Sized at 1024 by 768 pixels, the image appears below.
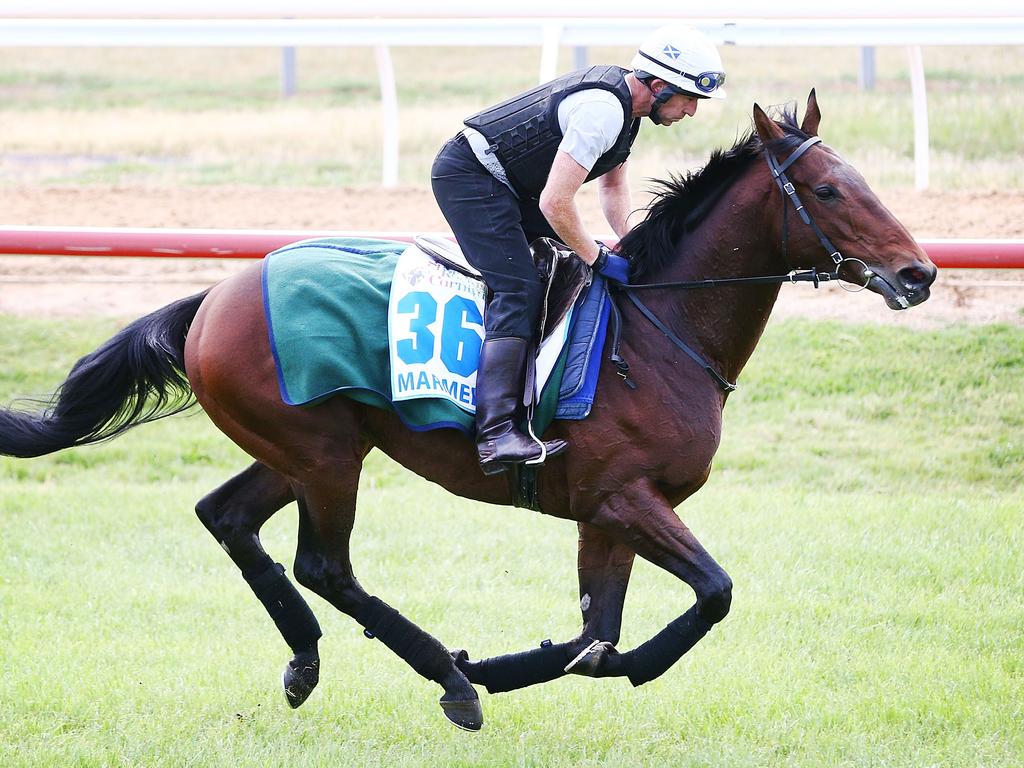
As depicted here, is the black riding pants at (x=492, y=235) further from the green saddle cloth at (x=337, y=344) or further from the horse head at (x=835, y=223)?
the horse head at (x=835, y=223)

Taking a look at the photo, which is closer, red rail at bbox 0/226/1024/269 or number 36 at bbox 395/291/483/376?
number 36 at bbox 395/291/483/376

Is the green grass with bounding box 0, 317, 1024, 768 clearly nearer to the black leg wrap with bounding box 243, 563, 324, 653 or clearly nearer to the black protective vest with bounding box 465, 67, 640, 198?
the black leg wrap with bounding box 243, 563, 324, 653

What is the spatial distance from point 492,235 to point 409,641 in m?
1.57

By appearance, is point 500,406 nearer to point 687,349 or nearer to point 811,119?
point 687,349

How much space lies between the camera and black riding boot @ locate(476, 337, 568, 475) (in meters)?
4.64

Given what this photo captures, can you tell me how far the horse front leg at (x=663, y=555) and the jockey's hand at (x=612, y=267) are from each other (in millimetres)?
795

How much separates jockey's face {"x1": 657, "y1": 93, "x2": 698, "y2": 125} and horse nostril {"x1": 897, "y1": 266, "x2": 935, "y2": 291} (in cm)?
94

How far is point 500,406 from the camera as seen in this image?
4.65m

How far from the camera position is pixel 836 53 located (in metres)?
22.0

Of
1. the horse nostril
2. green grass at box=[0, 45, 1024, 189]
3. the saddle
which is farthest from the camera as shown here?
green grass at box=[0, 45, 1024, 189]

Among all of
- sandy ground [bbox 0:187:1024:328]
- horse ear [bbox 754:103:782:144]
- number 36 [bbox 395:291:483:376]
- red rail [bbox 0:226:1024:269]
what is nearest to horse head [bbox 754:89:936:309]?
horse ear [bbox 754:103:782:144]

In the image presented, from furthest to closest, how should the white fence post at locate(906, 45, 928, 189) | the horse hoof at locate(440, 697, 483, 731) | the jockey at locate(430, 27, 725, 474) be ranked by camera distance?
the white fence post at locate(906, 45, 928, 189) → the horse hoof at locate(440, 697, 483, 731) → the jockey at locate(430, 27, 725, 474)

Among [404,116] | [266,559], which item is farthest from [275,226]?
[266,559]

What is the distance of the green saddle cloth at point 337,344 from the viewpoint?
4789 millimetres
